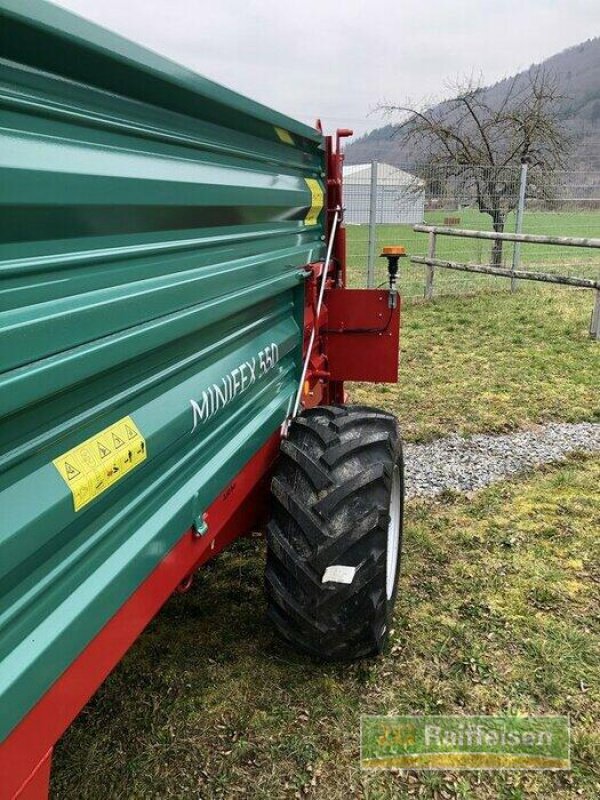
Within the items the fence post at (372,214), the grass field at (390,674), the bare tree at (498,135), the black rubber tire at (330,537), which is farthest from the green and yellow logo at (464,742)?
the bare tree at (498,135)

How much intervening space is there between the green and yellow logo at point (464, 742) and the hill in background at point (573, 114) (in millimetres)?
2923

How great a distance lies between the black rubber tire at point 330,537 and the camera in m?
2.16

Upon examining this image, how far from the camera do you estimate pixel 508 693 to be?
2.40 meters

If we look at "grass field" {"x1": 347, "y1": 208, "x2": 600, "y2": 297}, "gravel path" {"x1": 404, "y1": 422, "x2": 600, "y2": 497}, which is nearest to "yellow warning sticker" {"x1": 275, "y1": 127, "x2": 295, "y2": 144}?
"gravel path" {"x1": 404, "y1": 422, "x2": 600, "y2": 497}

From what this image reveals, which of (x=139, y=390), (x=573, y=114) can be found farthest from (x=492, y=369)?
(x=573, y=114)

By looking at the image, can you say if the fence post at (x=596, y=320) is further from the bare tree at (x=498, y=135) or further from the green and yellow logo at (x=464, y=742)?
the bare tree at (x=498, y=135)

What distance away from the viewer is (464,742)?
222 cm

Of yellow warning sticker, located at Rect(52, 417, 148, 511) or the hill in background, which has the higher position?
the hill in background

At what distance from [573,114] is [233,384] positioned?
70.1ft

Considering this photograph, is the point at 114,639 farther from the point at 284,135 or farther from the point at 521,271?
the point at 521,271

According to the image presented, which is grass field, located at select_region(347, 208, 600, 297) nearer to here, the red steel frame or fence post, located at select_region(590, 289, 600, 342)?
fence post, located at select_region(590, 289, 600, 342)

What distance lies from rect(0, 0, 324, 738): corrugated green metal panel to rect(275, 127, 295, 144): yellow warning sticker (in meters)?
0.27

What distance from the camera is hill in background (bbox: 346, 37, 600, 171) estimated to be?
48.3 feet

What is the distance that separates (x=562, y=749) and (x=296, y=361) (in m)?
1.60
